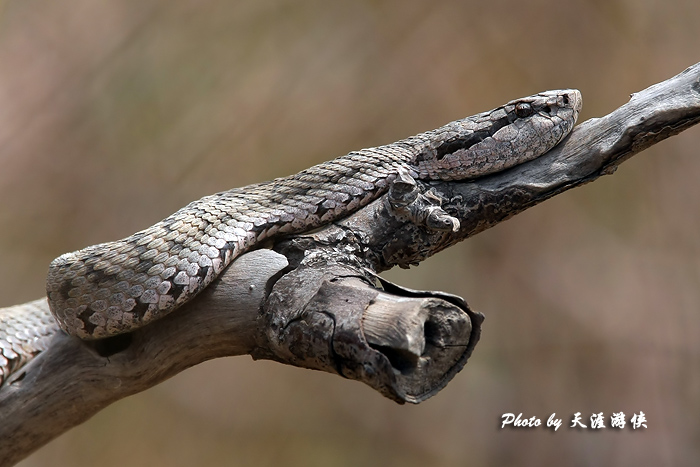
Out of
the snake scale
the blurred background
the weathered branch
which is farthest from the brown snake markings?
the blurred background

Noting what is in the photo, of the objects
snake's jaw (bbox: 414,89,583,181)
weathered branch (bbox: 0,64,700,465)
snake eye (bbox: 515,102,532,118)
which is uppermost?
snake eye (bbox: 515,102,532,118)

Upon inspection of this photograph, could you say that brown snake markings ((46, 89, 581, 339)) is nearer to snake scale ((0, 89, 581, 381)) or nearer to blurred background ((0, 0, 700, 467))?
snake scale ((0, 89, 581, 381))

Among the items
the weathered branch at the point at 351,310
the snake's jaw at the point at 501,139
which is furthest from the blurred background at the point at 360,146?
the weathered branch at the point at 351,310

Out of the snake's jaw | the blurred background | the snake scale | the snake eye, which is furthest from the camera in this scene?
the blurred background

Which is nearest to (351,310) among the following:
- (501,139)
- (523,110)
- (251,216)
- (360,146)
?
(251,216)

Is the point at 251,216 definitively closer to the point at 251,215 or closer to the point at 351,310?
the point at 251,215

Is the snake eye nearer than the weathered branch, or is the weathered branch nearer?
the weathered branch

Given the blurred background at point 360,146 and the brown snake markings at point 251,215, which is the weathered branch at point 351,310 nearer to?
the brown snake markings at point 251,215

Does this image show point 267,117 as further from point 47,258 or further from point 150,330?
point 150,330

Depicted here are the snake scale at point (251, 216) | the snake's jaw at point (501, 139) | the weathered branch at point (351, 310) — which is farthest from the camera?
the snake's jaw at point (501, 139)
